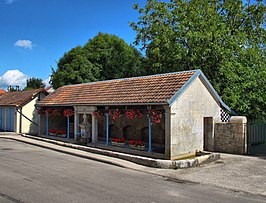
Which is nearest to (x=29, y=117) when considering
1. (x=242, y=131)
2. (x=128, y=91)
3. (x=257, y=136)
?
(x=128, y=91)

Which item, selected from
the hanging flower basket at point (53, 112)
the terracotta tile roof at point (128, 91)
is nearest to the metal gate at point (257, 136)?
the terracotta tile roof at point (128, 91)

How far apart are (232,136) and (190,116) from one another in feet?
8.87

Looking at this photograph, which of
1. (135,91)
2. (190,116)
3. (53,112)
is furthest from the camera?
(53,112)

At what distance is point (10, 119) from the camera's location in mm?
22312

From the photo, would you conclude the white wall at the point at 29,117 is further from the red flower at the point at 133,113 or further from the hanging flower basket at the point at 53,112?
the red flower at the point at 133,113

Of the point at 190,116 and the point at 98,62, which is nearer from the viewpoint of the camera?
the point at 190,116

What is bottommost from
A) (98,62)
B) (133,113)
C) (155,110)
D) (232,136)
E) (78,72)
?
(232,136)

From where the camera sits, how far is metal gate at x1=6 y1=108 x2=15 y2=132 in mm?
21938

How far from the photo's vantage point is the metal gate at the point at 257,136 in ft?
52.0

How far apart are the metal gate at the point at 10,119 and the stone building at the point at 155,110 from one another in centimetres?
525

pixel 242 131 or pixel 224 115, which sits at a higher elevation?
pixel 224 115

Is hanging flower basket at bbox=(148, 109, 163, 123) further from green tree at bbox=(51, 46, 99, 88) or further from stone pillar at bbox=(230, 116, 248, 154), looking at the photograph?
green tree at bbox=(51, 46, 99, 88)

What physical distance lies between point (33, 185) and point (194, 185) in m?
4.65

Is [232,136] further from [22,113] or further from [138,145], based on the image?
[22,113]
